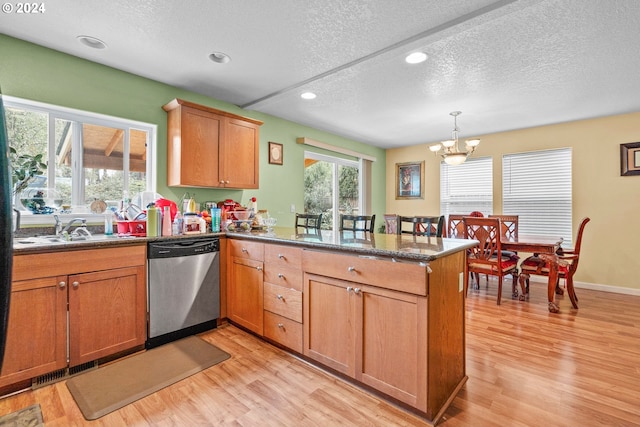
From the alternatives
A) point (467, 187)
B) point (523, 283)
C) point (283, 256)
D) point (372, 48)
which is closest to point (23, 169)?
point (283, 256)

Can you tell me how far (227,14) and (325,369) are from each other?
256 centimetres

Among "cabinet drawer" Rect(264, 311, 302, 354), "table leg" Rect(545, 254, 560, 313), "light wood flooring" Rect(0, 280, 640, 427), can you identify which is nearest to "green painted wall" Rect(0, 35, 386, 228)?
"cabinet drawer" Rect(264, 311, 302, 354)

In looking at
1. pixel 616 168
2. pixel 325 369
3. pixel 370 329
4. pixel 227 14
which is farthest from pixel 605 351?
pixel 227 14

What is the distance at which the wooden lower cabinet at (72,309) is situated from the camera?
6.46 ft

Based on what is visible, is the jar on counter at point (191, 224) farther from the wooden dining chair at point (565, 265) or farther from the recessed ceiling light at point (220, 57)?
the wooden dining chair at point (565, 265)

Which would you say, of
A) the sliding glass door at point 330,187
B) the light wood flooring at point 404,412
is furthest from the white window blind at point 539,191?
the sliding glass door at point 330,187

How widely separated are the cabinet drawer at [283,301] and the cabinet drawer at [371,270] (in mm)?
252

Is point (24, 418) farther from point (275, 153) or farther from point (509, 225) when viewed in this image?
point (509, 225)

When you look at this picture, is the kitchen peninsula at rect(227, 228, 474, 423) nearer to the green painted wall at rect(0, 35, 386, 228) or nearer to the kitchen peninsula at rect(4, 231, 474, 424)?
the kitchen peninsula at rect(4, 231, 474, 424)

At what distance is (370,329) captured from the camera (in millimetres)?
1919

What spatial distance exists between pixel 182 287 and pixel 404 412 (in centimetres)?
198

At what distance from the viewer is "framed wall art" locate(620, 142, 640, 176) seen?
13.5ft

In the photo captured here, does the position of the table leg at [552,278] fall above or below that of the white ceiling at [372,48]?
below

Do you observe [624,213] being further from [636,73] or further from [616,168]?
[636,73]
